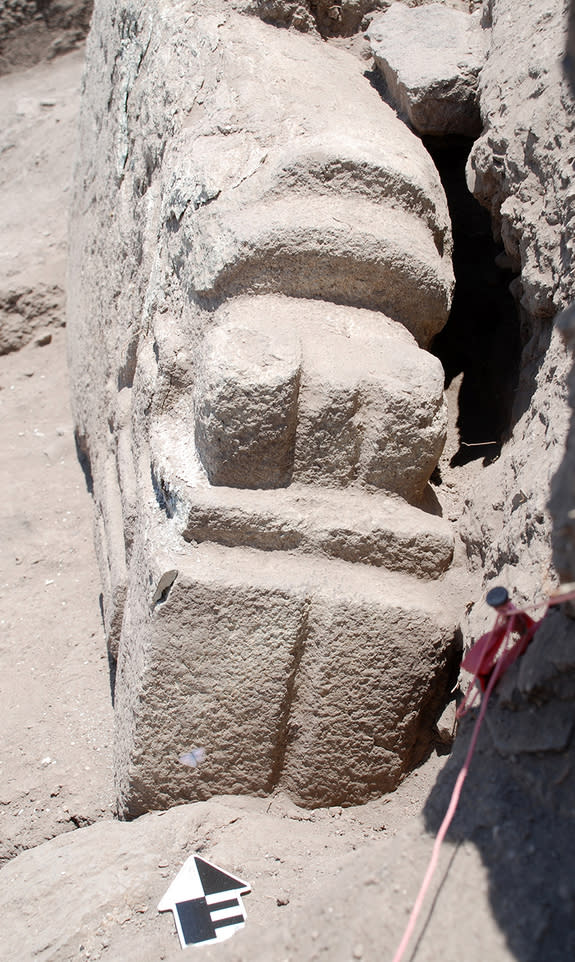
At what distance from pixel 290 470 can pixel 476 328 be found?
1.01m

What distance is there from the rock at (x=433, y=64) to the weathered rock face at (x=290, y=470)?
20cm

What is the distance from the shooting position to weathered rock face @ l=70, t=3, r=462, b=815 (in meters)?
1.48

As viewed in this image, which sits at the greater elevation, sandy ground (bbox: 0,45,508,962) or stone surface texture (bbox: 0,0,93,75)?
stone surface texture (bbox: 0,0,93,75)

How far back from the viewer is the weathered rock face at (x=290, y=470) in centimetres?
148

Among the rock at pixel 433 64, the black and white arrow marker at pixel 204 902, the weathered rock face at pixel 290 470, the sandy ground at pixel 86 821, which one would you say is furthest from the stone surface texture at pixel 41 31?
the black and white arrow marker at pixel 204 902

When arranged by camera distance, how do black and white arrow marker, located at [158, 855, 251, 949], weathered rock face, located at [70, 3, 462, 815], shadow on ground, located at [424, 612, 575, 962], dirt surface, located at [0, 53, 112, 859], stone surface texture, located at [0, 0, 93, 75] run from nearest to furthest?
shadow on ground, located at [424, 612, 575, 962] → black and white arrow marker, located at [158, 855, 251, 949] → weathered rock face, located at [70, 3, 462, 815] → dirt surface, located at [0, 53, 112, 859] → stone surface texture, located at [0, 0, 93, 75]

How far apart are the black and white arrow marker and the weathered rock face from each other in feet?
0.53

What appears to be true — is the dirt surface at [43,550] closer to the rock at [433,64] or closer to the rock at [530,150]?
the rock at [530,150]

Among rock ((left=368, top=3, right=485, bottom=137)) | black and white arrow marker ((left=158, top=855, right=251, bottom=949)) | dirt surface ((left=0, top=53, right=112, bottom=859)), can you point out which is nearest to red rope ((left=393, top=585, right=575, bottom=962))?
black and white arrow marker ((left=158, top=855, right=251, bottom=949))

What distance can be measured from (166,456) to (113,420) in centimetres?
66

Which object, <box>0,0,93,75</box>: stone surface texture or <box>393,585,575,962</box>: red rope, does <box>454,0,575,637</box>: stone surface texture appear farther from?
<box>0,0,93,75</box>: stone surface texture

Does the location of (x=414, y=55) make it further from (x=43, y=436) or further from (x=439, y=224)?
(x=43, y=436)

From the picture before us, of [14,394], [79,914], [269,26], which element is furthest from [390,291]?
[14,394]

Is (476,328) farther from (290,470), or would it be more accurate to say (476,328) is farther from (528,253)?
(290,470)
